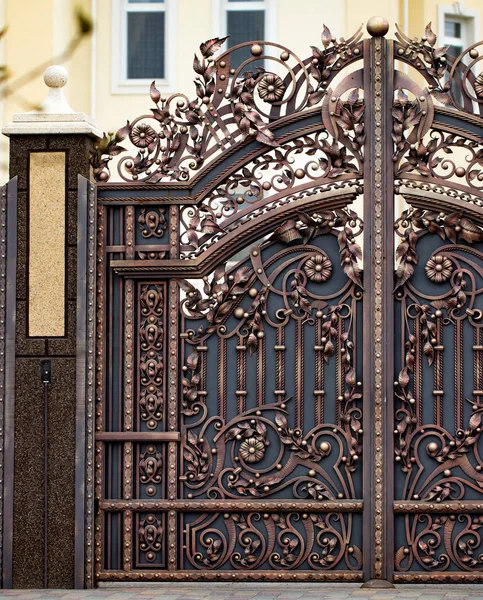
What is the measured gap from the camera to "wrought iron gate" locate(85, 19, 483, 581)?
704 cm

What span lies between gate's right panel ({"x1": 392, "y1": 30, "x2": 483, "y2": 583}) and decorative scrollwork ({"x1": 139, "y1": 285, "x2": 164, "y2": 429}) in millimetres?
1308

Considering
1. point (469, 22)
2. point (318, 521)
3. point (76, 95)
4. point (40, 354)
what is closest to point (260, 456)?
point (318, 521)

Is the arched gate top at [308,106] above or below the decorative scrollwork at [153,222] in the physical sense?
above

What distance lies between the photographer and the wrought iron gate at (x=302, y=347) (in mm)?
7039

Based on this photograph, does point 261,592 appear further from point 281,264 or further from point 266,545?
point 281,264

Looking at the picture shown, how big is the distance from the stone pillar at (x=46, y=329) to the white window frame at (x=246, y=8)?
1067 cm

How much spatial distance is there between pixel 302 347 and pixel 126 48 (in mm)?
11614

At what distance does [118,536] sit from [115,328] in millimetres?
1165

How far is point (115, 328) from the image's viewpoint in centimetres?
721

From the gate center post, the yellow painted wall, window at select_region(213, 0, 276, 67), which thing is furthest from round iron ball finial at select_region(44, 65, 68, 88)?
window at select_region(213, 0, 276, 67)

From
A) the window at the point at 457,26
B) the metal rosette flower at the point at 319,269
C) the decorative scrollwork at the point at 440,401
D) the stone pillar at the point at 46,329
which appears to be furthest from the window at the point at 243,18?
the decorative scrollwork at the point at 440,401

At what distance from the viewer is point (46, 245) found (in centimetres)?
723

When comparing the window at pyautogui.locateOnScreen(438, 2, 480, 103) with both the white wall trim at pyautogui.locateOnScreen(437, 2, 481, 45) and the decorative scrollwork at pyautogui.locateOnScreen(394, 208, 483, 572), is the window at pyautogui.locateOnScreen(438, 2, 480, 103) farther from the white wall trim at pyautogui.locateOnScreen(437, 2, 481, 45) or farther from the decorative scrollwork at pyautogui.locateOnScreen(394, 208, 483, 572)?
the decorative scrollwork at pyautogui.locateOnScreen(394, 208, 483, 572)

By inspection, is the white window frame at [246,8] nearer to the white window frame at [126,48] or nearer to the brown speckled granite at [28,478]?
the white window frame at [126,48]
